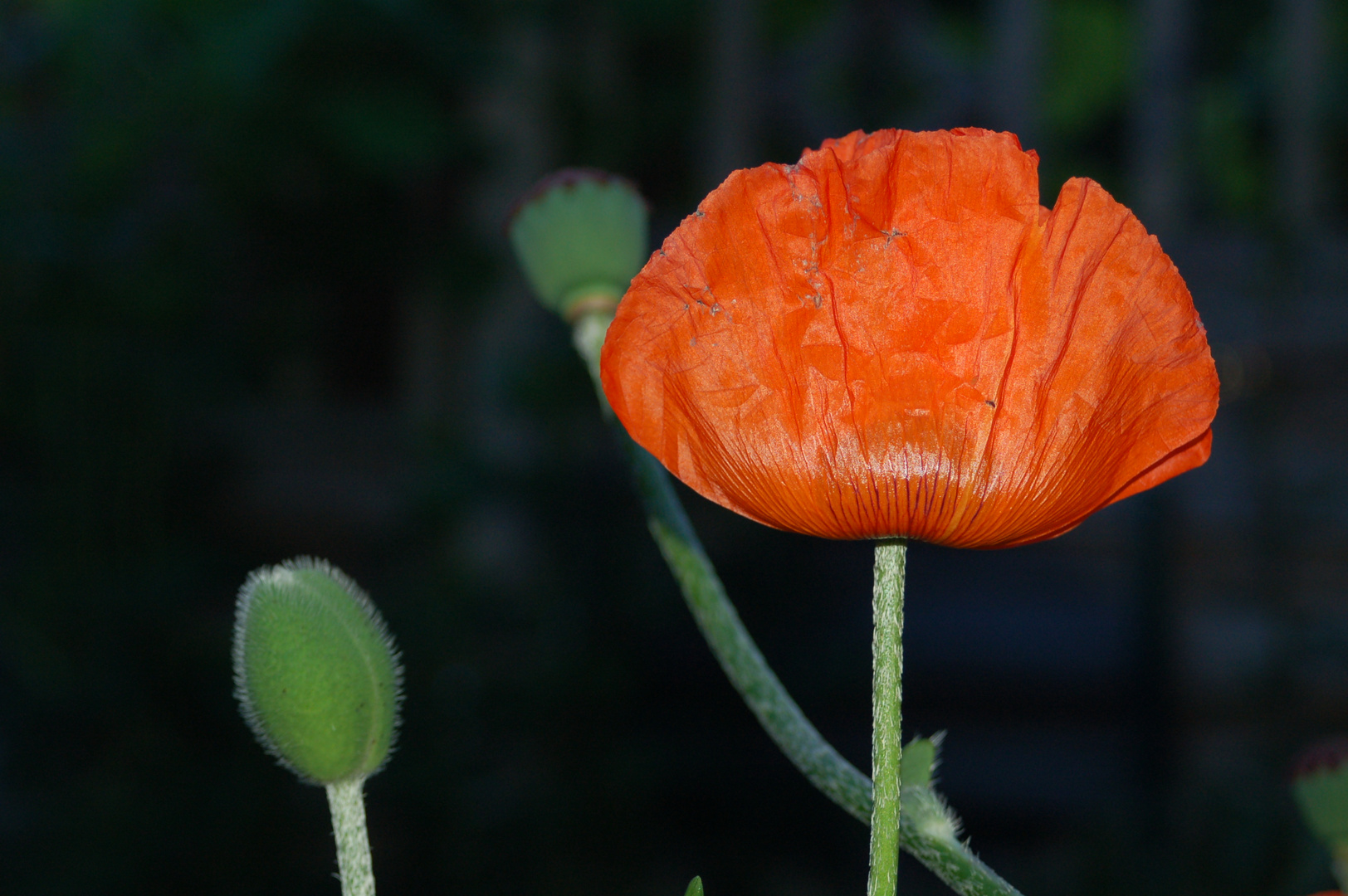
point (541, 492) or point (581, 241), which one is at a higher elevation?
point (541, 492)

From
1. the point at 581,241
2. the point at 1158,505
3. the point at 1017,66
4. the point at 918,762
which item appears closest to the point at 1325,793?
the point at 918,762

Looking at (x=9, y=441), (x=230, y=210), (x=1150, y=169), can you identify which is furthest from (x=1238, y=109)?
(x=9, y=441)

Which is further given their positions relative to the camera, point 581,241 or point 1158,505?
point 1158,505

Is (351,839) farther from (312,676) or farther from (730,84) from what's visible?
(730,84)

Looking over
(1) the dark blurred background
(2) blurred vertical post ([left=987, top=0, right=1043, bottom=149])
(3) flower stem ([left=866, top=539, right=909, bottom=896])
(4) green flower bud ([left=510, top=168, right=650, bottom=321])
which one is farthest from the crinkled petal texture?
(2) blurred vertical post ([left=987, top=0, right=1043, bottom=149])

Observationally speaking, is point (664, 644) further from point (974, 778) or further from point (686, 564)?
point (686, 564)

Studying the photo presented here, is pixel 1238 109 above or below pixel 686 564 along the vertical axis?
above
